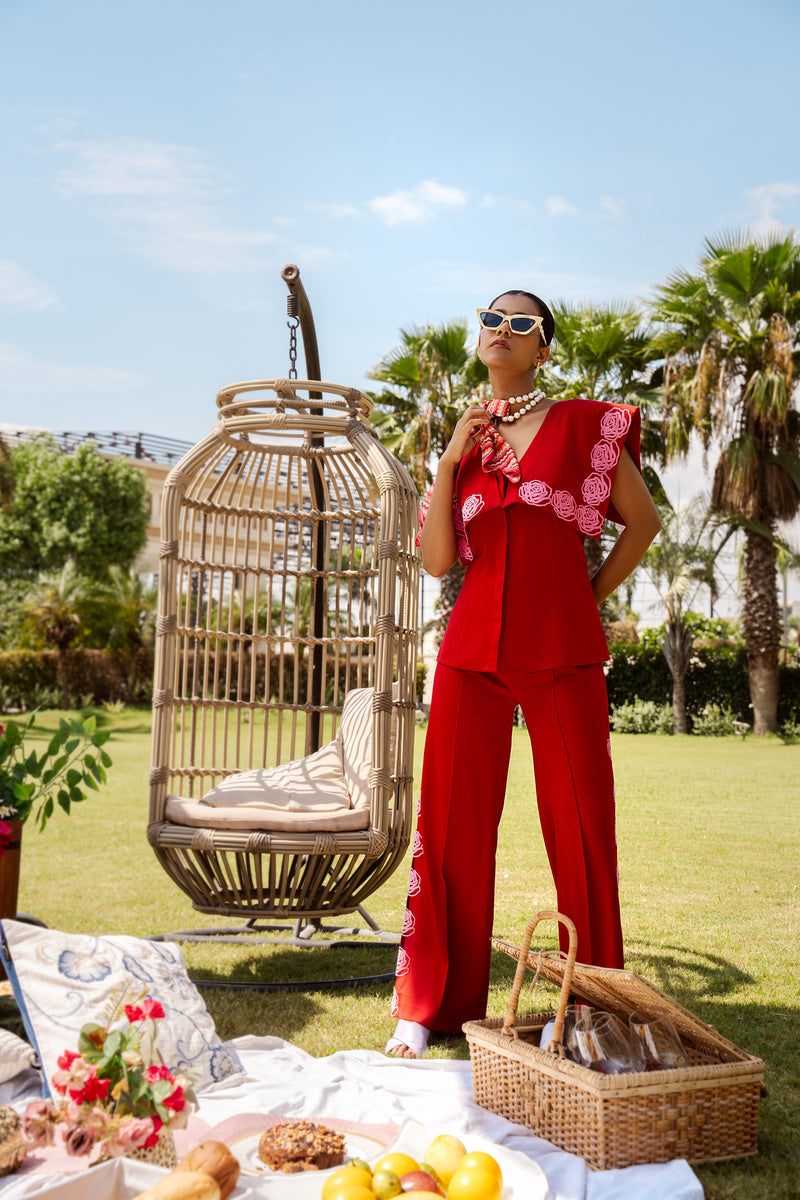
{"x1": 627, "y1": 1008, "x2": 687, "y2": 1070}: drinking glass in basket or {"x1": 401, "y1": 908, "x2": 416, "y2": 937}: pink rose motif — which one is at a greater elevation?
{"x1": 401, "y1": 908, "x2": 416, "y2": 937}: pink rose motif

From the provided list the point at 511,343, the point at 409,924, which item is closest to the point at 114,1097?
the point at 409,924

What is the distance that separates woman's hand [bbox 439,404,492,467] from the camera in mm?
2738

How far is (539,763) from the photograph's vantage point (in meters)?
2.74

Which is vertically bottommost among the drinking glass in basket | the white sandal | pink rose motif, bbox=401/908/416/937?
the white sandal

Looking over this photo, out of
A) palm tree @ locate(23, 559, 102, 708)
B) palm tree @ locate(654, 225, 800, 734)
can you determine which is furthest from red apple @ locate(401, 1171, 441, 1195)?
palm tree @ locate(23, 559, 102, 708)

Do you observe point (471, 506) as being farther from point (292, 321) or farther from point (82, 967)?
point (292, 321)

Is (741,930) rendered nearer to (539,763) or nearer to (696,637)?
(539,763)

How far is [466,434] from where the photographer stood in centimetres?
276

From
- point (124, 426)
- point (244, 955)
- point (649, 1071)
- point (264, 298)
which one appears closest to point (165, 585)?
point (244, 955)

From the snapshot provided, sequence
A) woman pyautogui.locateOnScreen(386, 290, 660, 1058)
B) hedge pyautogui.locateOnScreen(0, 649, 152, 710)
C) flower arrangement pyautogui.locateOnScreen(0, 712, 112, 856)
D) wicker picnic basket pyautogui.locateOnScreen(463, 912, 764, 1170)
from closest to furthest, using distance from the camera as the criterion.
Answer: wicker picnic basket pyautogui.locateOnScreen(463, 912, 764, 1170) < flower arrangement pyautogui.locateOnScreen(0, 712, 112, 856) < woman pyautogui.locateOnScreen(386, 290, 660, 1058) < hedge pyautogui.locateOnScreen(0, 649, 152, 710)

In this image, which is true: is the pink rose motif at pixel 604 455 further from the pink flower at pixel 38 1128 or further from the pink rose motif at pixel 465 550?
the pink flower at pixel 38 1128

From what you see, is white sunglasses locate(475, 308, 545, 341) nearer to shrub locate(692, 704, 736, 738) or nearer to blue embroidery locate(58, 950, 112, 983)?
blue embroidery locate(58, 950, 112, 983)

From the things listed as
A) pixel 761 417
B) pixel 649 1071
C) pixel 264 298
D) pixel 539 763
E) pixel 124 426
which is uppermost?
pixel 124 426

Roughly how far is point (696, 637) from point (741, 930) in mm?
15013
